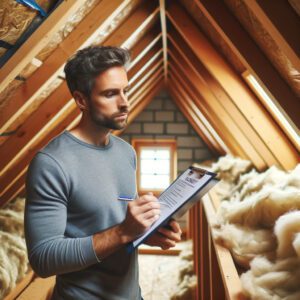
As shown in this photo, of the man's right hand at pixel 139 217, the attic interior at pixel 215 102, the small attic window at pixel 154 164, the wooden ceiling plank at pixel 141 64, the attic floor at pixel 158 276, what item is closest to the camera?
the man's right hand at pixel 139 217

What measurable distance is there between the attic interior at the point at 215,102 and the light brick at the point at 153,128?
2639 mm

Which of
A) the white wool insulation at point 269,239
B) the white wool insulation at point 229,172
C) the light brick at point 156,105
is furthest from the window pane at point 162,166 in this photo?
the white wool insulation at point 269,239

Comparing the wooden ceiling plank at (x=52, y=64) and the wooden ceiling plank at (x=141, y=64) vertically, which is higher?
the wooden ceiling plank at (x=141, y=64)

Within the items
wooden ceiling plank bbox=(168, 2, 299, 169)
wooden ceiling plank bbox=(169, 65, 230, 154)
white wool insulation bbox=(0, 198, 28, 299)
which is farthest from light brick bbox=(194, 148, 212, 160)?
white wool insulation bbox=(0, 198, 28, 299)

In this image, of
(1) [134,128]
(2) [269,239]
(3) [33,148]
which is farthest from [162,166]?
(2) [269,239]

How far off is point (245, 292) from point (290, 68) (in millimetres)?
910

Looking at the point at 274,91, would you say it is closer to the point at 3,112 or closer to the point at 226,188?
the point at 3,112

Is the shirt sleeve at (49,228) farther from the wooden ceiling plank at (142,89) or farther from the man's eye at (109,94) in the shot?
the wooden ceiling plank at (142,89)

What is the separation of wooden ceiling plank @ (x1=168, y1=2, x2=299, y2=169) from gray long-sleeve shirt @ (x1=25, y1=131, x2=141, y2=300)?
112 cm

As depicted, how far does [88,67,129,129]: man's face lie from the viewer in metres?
1.24

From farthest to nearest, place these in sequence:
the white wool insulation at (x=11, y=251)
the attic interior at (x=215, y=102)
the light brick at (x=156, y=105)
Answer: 1. the light brick at (x=156, y=105)
2. the white wool insulation at (x=11, y=251)
3. the attic interior at (x=215, y=102)

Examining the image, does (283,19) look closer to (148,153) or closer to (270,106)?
(270,106)

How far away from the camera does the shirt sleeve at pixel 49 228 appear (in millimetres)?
996

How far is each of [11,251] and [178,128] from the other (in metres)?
4.38
